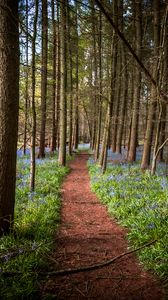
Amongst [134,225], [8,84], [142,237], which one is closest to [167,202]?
[134,225]

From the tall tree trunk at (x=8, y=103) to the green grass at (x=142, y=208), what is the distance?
9.67ft

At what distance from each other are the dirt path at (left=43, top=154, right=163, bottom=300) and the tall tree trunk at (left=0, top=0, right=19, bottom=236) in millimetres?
1495

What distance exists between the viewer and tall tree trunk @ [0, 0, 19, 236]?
5781 mm

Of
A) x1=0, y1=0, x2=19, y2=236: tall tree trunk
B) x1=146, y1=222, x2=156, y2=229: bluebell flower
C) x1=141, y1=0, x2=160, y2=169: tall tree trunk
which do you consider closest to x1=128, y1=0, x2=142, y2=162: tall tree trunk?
x1=141, y1=0, x2=160, y2=169: tall tree trunk

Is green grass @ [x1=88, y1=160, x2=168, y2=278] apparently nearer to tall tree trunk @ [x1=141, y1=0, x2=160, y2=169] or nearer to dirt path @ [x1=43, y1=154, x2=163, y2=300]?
dirt path @ [x1=43, y1=154, x2=163, y2=300]

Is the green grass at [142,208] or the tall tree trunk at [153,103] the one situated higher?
the tall tree trunk at [153,103]

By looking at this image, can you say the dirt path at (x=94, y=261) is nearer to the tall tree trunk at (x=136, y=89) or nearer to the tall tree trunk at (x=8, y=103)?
the tall tree trunk at (x=8, y=103)

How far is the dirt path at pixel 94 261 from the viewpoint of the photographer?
15.5ft

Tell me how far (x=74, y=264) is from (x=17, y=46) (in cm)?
452

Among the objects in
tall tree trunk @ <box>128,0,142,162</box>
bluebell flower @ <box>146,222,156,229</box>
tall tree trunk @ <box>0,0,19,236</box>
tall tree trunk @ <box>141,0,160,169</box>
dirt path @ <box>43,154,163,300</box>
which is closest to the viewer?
dirt path @ <box>43,154,163,300</box>

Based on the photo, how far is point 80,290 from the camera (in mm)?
4766

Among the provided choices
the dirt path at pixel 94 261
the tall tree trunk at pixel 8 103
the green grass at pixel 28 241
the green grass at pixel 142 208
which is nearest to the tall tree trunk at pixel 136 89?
the green grass at pixel 142 208

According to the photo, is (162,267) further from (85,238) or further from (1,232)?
(1,232)

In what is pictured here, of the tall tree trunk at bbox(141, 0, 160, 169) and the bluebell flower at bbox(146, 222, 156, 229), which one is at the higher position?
the tall tree trunk at bbox(141, 0, 160, 169)
